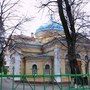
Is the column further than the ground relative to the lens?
Yes

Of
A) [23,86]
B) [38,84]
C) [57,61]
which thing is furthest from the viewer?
[57,61]

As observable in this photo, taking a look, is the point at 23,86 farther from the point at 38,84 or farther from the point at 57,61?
the point at 57,61

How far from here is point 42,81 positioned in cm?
1249

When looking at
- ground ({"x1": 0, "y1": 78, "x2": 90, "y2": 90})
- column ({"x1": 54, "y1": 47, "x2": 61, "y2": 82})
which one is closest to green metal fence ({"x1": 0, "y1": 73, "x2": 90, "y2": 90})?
ground ({"x1": 0, "y1": 78, "x2": 90, "y2": 90})

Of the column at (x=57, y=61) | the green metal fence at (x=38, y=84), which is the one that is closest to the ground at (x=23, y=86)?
the green metal fence at (x=38, y=84)

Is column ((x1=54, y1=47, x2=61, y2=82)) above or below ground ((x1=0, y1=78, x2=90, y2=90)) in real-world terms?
above

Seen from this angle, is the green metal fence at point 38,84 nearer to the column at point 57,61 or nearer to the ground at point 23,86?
the ground at point 23,86

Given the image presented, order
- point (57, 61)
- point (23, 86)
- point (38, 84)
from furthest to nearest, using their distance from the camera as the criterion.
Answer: point (57, 61) → point (38, 84) → point (23, 86)

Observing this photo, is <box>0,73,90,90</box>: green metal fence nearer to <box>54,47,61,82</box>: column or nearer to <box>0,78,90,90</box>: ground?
<box>0,78,90,90</box>: ground

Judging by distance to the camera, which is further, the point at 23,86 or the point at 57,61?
the point at 57,61

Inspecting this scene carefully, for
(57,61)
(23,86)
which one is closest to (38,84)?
(23,86)

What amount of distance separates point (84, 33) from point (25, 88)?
12543 millimetres

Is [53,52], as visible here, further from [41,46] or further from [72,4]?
[72,4]

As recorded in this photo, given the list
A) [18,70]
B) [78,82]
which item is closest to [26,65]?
[18,70]
